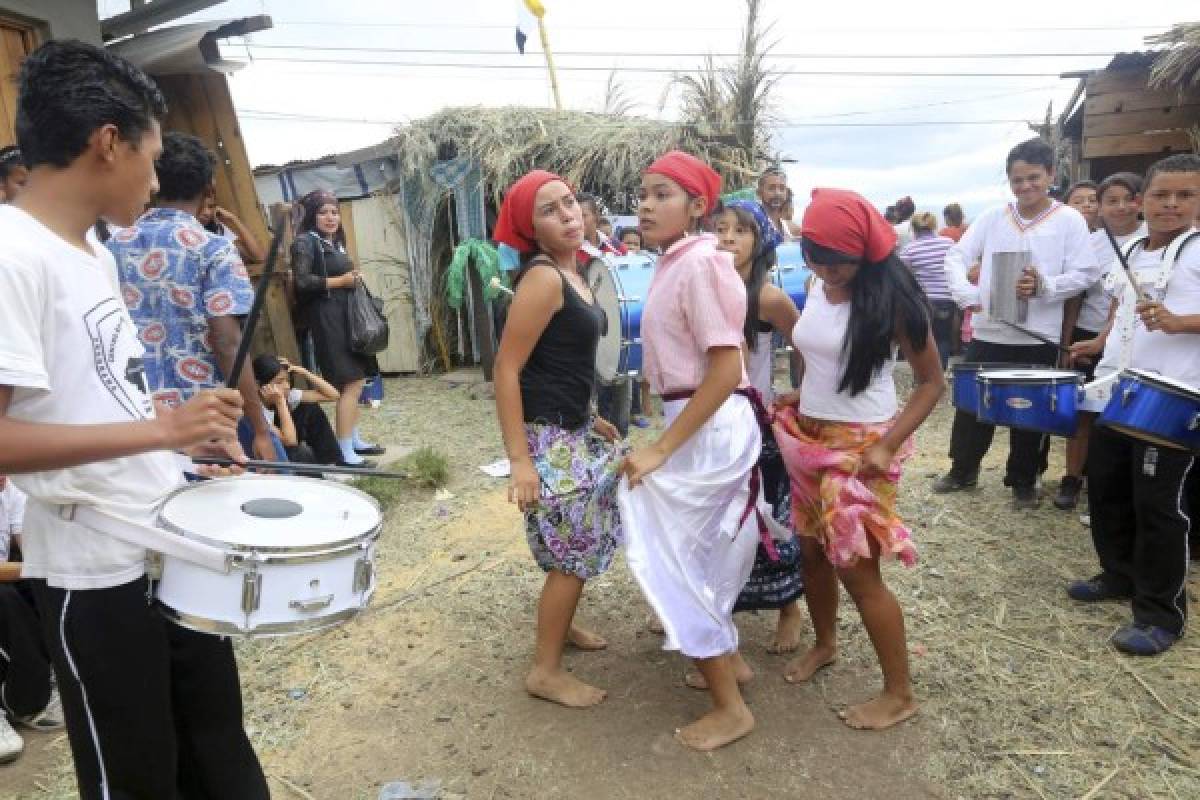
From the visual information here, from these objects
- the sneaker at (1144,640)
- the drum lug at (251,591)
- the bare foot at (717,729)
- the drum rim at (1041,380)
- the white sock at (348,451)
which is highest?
the drum lug at (251,591)

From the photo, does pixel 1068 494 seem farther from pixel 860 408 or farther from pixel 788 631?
pixel 860 408

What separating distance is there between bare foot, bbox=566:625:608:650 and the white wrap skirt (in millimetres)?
891

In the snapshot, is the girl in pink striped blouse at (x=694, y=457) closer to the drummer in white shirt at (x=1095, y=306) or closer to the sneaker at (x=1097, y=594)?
the sneaker at (x=1097, y=594)

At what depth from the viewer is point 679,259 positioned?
2.53 m

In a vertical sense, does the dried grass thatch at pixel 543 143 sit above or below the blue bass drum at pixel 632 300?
above

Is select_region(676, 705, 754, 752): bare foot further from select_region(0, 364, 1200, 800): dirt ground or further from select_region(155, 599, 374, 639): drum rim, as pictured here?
select_region(155, 599, 374, 639): drum rim

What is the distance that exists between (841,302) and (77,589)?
2.30m

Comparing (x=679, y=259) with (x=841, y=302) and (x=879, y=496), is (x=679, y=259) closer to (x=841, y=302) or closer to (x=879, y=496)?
(x=841, y=302)

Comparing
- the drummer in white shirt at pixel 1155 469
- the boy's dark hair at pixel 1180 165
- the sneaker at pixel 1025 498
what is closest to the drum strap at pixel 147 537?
the drummer in white shirt at pixel 1155 469

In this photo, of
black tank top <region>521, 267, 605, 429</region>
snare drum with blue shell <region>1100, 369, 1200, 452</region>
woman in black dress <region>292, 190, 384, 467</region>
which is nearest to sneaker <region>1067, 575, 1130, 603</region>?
snare drum with blue shell <region>1100, 369, 1200, 452</region>

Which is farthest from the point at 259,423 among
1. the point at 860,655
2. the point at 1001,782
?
the point at 1001,782

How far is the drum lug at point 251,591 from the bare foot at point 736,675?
1.84m

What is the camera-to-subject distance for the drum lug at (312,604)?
1.71 m

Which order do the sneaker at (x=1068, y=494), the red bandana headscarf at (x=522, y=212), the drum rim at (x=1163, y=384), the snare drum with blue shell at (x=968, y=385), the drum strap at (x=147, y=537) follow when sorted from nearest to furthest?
1. the drum strap at (x=147, y=537)
2. the red bandana headscarf at (x=522, y=212)
3. the drum rim at (x=1163, y=384)
4. the snare drum with blue shell at (x=968, y=385)
5. the sneaker at (x=1068, y=494)
